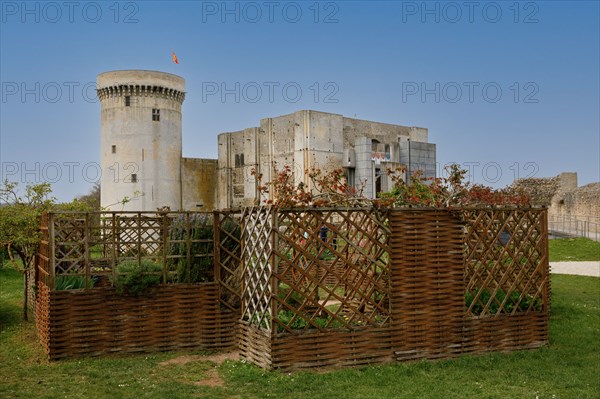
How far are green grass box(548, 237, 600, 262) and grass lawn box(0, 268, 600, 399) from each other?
16908mm

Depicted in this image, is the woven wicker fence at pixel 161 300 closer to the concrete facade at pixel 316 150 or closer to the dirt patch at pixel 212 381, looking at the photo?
the dirt patch at pixel 212 381

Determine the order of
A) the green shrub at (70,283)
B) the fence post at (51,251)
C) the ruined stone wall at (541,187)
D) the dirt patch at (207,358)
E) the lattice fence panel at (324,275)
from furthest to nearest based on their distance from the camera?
1. the ruined stone wall at (541,187)
2. the green shrub at (70,283)
3. the fence post at (51,251)
4. the dirt patch at (207,358)
5. the lattice fence panel at (324,275)

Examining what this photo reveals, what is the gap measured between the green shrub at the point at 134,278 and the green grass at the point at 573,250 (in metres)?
20.2

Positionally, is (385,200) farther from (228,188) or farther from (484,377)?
(228,188)

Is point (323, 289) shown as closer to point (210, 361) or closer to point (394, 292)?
point (394, 292)

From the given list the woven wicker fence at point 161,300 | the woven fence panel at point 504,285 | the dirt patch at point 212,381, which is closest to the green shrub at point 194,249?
the woven wicker fence at point 161,300

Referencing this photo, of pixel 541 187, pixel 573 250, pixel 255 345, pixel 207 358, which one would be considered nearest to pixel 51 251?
pixel 207 358

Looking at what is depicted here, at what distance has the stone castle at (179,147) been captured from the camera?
45.4m

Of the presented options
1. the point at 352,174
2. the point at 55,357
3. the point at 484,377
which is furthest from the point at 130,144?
the point at 484,377

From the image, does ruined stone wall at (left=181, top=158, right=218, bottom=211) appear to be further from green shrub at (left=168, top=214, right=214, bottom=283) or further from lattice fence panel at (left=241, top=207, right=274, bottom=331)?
lattice fence panel at (left=241, top=207, right=274, bottom=331)

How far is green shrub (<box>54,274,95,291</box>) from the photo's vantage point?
36.3 feet

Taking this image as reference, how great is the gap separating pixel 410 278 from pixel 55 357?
18.8 ft

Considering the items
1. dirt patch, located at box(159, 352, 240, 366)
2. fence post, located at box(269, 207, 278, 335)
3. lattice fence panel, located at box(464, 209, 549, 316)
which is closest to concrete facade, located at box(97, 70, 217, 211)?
dirt patch, located at box(159, 352, 240, 366)

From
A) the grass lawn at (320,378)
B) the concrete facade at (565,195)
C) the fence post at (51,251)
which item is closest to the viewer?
the grass lawn at (320,378)
